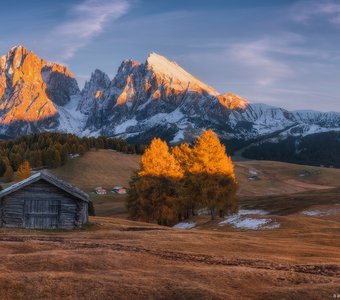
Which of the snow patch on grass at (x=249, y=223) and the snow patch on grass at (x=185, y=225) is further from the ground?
the snow patch on grass at (x=249, y=223)

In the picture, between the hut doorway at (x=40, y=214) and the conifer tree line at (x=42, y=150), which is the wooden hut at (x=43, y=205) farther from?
the conifer tree line at (x=42, y=150)

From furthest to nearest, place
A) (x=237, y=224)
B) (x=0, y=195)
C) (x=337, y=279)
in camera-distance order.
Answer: (x=237, y=224), (x=0, y=195), (x=337, y=279)

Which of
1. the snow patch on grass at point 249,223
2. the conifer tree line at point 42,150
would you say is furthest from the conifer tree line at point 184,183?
the conifer tree line at point 42,150

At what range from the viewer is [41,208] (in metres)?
42.3

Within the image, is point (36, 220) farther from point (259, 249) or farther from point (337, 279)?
point (337, 279)

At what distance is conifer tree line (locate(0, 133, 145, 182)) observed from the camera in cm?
15475

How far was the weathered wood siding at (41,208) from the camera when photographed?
4184cm

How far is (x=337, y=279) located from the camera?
822 inches

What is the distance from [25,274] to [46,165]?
143 m

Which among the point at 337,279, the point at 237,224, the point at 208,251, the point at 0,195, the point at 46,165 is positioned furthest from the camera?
the point at 46,165

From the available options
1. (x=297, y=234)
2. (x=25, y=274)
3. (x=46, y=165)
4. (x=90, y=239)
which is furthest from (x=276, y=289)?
(x=46, y=165)

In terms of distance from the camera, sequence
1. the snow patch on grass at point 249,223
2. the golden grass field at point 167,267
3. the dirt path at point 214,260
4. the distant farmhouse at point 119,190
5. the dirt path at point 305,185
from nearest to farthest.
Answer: the golden grass field at point 167,267 < the dirt path at point 214,260 < the snow patch on grass at point 249,223 < the distant farmhouse at point 119,190 < the dirt path at point 305,185

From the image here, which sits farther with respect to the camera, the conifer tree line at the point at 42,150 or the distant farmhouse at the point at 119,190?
the conifer tree line at the point at 42,150

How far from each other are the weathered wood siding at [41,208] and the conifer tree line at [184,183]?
19.9 metres
